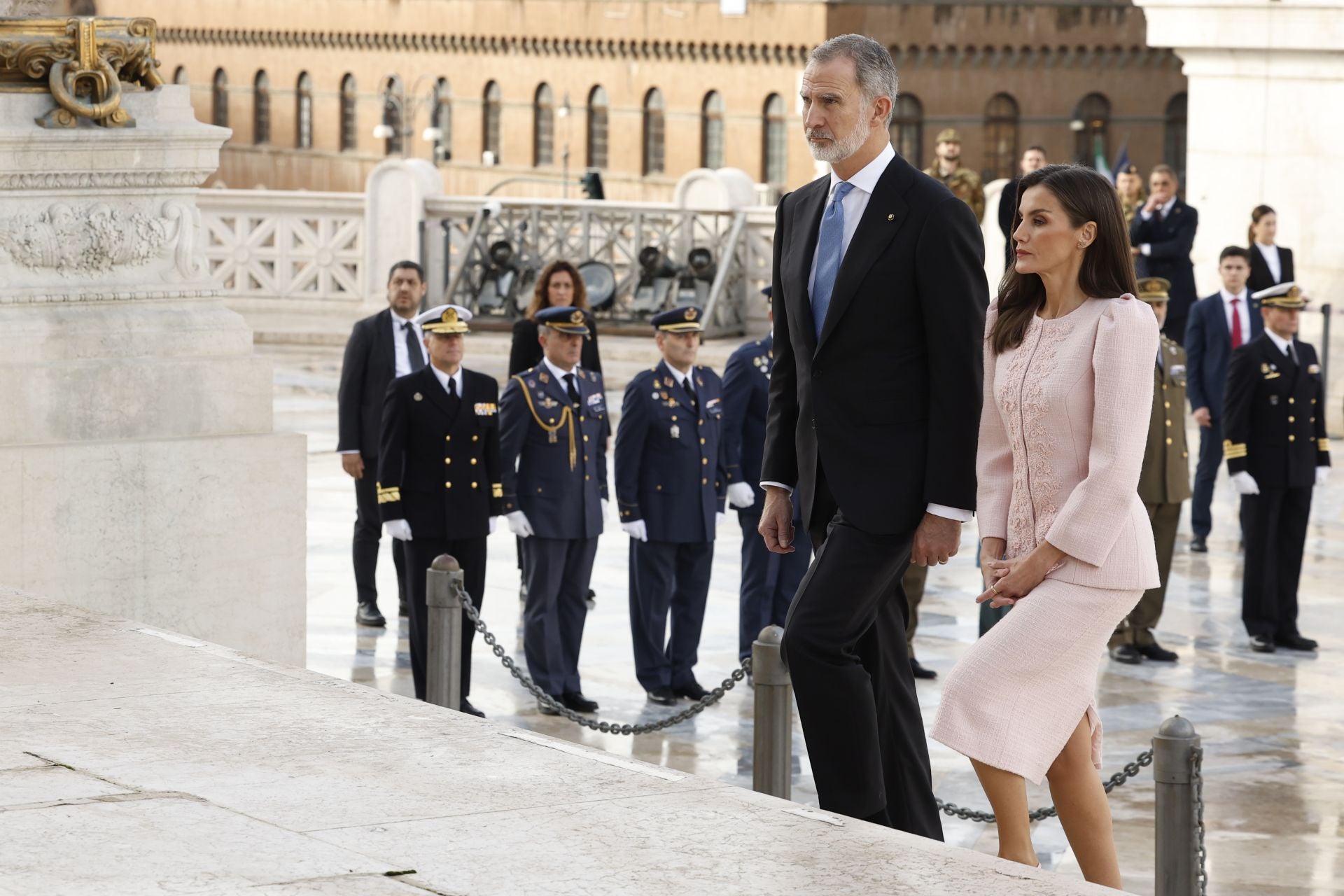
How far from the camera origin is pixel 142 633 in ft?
24.3

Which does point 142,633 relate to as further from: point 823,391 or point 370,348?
point 370,348

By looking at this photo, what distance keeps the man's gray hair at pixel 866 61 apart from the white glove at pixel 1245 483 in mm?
6106

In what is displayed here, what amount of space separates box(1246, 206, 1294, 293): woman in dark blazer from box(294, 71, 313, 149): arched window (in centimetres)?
5804

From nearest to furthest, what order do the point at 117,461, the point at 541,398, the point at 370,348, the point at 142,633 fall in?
the point at 142,633 → the point at 117,461 → the point at 541,398 → the point at 370,348

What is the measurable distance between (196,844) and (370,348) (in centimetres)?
699

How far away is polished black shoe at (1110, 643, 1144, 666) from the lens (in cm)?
1098

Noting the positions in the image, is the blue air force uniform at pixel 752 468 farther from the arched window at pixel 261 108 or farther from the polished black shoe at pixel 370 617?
the arched window at pixel 261 108

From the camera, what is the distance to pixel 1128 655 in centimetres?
1099

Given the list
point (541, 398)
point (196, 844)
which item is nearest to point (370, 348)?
point (541, 398)

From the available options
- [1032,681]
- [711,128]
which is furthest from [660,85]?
[1032,681]

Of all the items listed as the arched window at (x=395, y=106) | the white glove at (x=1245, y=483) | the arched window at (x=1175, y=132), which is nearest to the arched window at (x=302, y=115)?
the arched window at (x=395, y=106)

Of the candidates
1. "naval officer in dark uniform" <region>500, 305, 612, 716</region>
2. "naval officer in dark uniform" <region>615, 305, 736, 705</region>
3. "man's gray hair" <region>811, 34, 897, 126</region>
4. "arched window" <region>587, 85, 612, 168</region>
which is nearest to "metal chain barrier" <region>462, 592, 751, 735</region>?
"naval officer in dark uniform" <region>500, 305, 612, 716</region>

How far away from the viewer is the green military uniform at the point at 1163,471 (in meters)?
11.0

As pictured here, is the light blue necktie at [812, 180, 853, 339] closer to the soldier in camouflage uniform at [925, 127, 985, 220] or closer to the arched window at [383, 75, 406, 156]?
the soldier in camouflage uniform at [925, 127, 985, 220]
